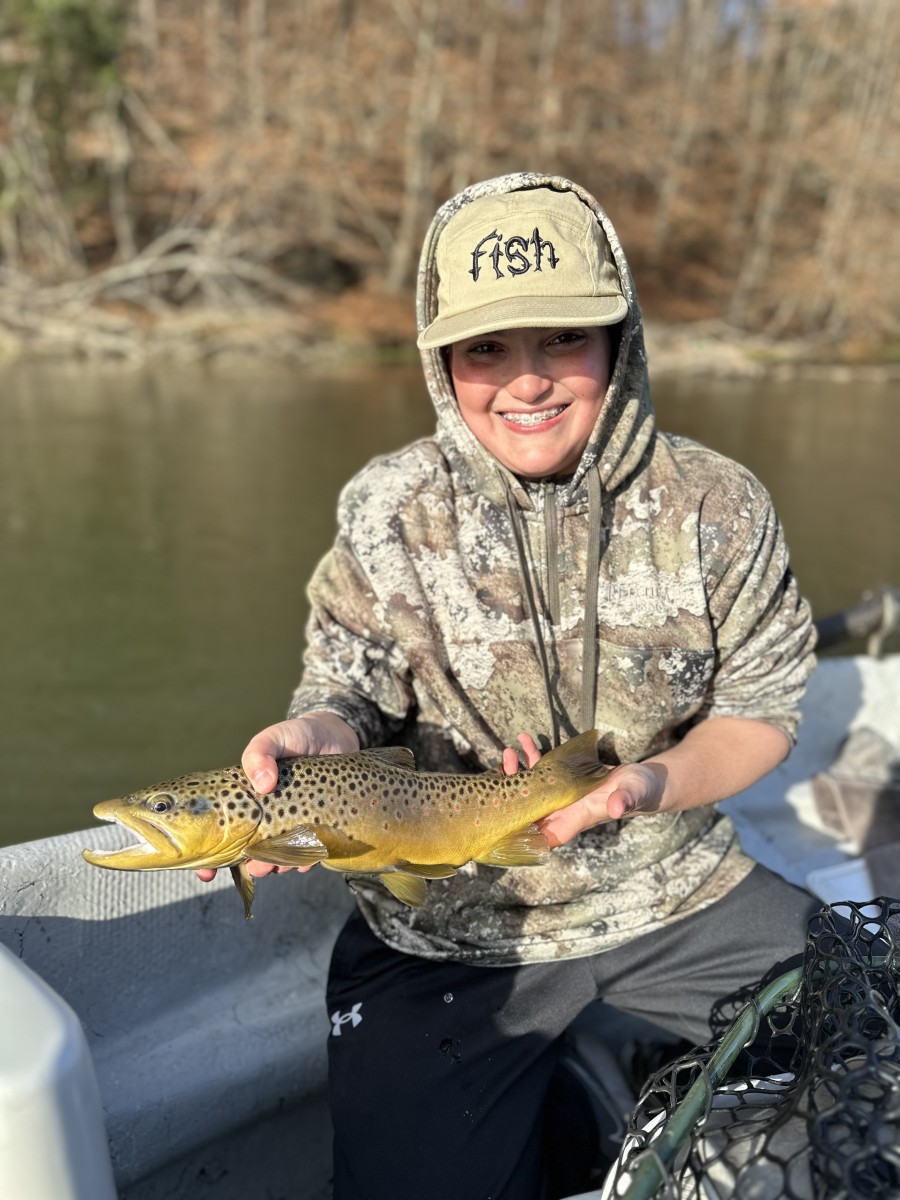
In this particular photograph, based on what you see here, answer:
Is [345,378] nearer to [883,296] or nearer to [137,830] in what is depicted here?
[883,296]

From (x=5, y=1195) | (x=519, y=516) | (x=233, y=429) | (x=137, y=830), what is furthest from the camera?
(x=233, y=429)

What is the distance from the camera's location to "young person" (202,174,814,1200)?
94.3 inches

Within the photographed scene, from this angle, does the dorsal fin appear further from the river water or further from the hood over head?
the river water

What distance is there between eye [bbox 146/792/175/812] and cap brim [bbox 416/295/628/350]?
118cm

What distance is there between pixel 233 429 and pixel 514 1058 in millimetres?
14331

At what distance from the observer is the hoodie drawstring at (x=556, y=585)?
8.14ft

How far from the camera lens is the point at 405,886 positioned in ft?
7.36

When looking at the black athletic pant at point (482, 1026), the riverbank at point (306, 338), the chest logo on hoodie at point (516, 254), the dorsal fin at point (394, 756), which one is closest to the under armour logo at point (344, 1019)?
the black athletic pant at point (482, 1026)

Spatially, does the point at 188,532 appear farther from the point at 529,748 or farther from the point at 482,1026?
the point at 482,1026

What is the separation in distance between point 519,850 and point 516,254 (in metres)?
1.37

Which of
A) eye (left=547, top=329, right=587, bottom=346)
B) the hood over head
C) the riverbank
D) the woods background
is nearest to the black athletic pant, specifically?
the hood over head

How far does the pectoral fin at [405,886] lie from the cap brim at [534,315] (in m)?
1.22

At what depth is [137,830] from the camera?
1.97 meters

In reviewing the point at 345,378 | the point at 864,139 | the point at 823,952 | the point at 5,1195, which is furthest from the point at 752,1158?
the point at 864,139
